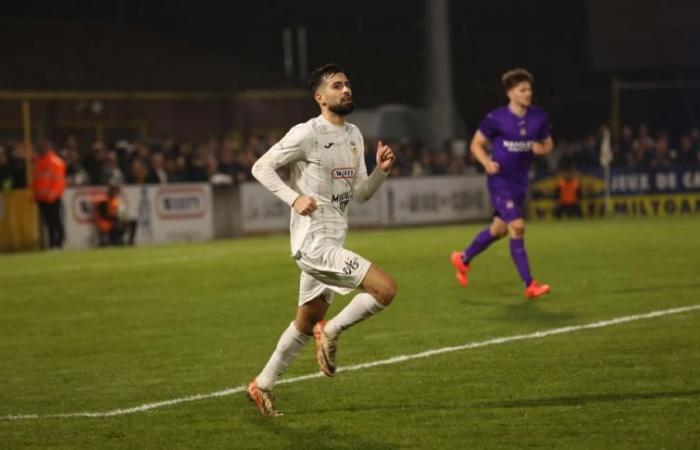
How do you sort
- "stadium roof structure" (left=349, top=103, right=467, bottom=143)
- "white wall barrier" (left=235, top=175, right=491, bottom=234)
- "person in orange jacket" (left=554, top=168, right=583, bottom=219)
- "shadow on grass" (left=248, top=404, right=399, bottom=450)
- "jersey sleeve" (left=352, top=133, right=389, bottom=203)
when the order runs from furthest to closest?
1. "stadium roof structure" (left=349, top=103, right=467, bottom=143)
2. "person in orange jacket" (left=554, top=168, right=583, bottom=219)
3. "white wall barrier" (left=235, top=175, right=491, bottom=234)
4. "jersey sleeve" (left=352, top=133, right=389, bottom=203)
5. "shadow on grass" (left=248, top=404, right=399, bottom=450)

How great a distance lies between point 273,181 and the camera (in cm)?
786

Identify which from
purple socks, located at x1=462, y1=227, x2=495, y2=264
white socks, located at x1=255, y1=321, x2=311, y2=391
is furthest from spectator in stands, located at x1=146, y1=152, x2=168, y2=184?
white socks, located at x1=255, y1=321, x2=311, y2=391

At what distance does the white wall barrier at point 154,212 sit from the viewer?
25734 millimetres

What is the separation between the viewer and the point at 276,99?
41562 mm

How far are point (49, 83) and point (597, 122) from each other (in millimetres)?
18622

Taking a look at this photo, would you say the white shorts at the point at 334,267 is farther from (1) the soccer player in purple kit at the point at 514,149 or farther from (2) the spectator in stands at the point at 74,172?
(2) the spectator in stands at the point at 74,172

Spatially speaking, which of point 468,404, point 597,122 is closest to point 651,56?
point 597,122

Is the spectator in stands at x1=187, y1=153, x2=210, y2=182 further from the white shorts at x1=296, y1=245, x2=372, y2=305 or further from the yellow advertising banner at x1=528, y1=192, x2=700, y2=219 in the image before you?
the white shorts at x1=296, y1=245, x2=372, y2=305

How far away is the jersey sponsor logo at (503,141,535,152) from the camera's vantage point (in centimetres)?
1350

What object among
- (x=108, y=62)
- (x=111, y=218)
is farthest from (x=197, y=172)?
(x=108, y=62)

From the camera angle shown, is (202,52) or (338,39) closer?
(202,52)

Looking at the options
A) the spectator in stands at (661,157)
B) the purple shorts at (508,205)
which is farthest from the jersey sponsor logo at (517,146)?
the spectator in stands at (661,157)

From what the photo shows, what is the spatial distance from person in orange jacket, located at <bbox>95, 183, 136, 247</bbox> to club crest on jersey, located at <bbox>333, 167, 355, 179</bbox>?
18.0 metres

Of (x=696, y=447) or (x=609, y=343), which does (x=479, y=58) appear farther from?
(x=696, y=447)
